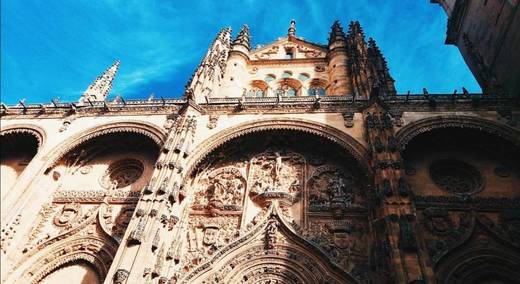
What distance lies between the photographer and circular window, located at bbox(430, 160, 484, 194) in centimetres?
1242

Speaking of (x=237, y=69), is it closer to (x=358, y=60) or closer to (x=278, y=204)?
(x=358, y=60)

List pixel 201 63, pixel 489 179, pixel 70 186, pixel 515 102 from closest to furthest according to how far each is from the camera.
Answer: pixel 489 179, pixel 515 102, pixel 70 186, pixel 201 63

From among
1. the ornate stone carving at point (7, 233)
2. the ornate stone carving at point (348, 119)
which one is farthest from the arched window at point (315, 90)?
the ornate stone carving at point (7, 233)

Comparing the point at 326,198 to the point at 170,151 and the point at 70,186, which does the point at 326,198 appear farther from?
the point at 70,186

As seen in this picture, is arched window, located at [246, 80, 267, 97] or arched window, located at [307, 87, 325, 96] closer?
arched window, located at [307, 87, 325, 96]

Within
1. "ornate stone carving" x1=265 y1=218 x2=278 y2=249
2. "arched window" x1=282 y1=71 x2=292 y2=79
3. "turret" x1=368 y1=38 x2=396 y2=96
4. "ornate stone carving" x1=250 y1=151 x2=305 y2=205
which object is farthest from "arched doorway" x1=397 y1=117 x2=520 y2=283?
"arched window" x1=282 y1=71 x2=292 y2=79

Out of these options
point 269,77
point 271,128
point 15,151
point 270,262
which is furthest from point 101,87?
point 270,262

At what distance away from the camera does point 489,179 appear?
1234 centimetres

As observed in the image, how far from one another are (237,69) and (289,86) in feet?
9.79

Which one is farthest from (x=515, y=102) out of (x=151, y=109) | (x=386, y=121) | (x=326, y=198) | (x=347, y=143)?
(x=151, y=109)

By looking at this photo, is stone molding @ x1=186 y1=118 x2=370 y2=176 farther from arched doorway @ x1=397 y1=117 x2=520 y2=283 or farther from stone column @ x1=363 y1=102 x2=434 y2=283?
arched doorway @ x1=397 y1=117 x2=520 y2=283

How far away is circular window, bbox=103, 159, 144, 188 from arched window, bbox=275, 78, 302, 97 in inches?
339

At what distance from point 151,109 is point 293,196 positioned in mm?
6758

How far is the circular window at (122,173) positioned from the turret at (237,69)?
5.68 m
